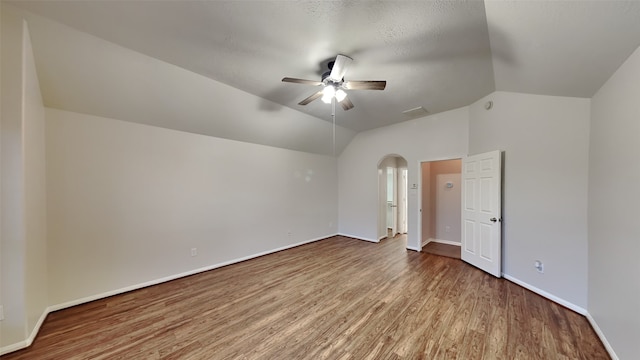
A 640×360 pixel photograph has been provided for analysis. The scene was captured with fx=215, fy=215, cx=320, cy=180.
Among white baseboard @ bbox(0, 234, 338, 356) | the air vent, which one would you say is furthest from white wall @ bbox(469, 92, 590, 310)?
white baseboard @ bbox(0, 234, 338, 356)

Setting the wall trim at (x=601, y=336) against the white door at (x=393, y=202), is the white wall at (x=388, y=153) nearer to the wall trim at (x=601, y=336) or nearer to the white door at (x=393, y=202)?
the white door at (x=393, y=202)

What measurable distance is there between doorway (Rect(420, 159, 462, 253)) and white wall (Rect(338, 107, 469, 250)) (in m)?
0.45

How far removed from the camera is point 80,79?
2.41 meters

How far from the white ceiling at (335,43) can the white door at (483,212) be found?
125 cm

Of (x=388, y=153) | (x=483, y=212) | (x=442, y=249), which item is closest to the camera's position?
(x=483, y=212)

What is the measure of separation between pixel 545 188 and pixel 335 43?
3.25m

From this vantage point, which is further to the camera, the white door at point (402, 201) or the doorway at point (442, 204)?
the white door at point (402, 201)

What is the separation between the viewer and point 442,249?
4879mm

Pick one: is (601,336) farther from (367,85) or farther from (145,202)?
(145,202)

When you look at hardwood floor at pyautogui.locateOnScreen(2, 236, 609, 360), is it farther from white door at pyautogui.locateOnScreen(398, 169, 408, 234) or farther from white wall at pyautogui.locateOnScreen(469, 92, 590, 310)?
white door at pyautogui.locateOnScreen(398, 169, 408, 234)

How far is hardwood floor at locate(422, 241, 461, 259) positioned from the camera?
4484 millimetres

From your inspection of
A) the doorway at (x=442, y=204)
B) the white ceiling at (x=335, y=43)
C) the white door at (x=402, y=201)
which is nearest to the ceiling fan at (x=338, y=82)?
the white ceiling at (x=335, y=43)

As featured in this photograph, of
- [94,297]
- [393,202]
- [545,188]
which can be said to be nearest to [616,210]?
[545,188]

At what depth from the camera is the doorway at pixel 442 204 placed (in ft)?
17.1
